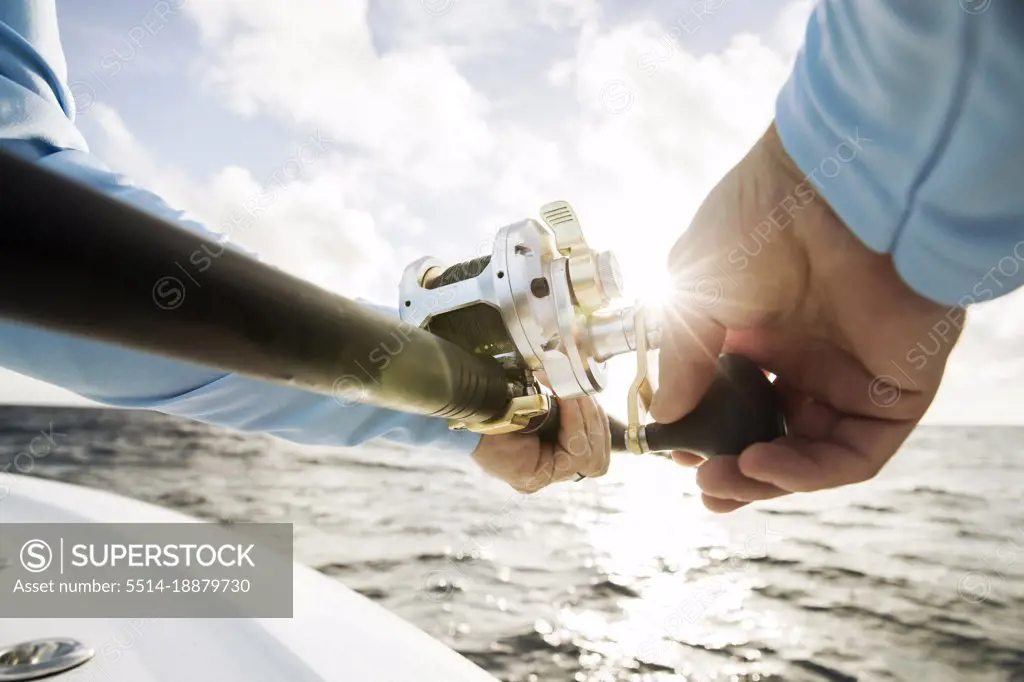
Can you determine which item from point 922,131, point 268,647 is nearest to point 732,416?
point 922,131

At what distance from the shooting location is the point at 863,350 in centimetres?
96

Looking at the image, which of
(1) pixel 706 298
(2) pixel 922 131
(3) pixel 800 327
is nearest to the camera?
(2) pixel 922 131

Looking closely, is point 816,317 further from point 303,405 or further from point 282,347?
point 303,405

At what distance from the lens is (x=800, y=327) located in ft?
3.51

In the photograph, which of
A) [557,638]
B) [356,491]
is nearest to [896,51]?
[557,638]

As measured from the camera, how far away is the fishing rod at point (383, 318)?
0.38m

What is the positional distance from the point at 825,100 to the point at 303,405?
1.27m

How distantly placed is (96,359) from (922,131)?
149 cm

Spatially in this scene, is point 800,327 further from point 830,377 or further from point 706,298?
point 706,298

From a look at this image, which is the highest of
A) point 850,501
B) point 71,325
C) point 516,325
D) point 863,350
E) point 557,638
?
Answer: point 850,501

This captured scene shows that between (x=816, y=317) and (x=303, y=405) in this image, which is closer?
(x=816, y=317)

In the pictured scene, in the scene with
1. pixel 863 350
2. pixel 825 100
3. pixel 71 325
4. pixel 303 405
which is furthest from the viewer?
pixel 303 405

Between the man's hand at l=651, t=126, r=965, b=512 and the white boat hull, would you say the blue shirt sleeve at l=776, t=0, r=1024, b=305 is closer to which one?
the man's hand at l=651, t=126, r=965, b=512

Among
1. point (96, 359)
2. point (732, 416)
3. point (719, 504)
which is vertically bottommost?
point (719, 504)
